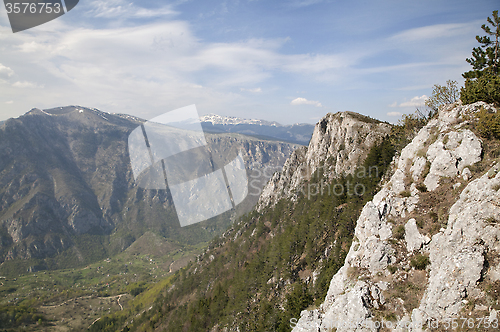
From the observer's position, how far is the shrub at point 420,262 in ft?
57.6

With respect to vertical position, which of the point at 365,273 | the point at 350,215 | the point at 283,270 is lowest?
the point at 283,270

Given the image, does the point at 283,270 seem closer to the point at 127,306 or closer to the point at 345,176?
the point at 345,176

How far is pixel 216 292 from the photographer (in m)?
91.3

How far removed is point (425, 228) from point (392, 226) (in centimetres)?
292

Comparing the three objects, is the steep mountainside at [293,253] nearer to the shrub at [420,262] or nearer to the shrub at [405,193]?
the shrub at [405,193]

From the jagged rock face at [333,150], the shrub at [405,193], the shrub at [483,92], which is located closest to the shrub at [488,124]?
the shrub at [483,92]

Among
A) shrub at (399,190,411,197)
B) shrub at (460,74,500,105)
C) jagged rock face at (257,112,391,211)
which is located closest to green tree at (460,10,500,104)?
shrub at (460,74,500,105)

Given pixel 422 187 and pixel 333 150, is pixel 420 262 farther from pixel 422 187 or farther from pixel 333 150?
pixel 333 150

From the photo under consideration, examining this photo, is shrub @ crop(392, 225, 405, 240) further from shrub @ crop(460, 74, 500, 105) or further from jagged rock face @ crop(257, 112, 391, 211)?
jagged rock face @ crop(257, 112, 391, 211)

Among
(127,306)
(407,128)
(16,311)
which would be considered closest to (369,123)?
(407,128)

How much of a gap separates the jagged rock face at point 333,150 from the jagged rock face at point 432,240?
38793 mm

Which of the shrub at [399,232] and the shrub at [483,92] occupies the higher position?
the shrub at [483,92]

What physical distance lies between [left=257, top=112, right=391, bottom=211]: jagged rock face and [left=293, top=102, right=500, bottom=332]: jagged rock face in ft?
127

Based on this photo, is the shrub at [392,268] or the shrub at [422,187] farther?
the shrub at [422,187]
